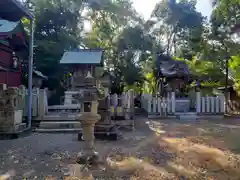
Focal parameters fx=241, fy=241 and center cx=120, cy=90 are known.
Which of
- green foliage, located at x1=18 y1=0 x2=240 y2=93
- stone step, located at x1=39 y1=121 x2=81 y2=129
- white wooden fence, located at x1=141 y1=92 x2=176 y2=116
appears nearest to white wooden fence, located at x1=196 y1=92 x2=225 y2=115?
white wooden fence, located at x1=141 y1=92 x2=176 y2=116

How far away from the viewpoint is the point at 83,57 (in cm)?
1590

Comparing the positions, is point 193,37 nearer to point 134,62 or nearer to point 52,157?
point 134,62

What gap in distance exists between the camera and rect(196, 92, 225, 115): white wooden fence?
1393cm

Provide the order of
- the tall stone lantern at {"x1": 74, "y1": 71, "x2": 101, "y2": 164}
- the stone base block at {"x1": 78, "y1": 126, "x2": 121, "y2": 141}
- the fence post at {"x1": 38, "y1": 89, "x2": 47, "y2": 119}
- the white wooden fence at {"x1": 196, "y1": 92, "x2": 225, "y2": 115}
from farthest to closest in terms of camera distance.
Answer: the white wooden fence at {"x1": 196, "y1": 92, "x2": 225, "y2": 115}
the fence post at {"x1": 38, "y1": 89, "x2": 47, "y2": 119}
the stone base block at {"x1": 78, "y1": 126, "x2": 121, "y2": 141}
the tall stone lantern at {"x1": 74, "y1": 71, "x2": 101, "y2": 164}

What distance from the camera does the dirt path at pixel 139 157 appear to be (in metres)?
4.47

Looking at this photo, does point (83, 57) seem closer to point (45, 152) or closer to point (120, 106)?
point (120, 106)

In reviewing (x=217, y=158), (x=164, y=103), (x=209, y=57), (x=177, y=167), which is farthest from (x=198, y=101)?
(x=177, y=167)

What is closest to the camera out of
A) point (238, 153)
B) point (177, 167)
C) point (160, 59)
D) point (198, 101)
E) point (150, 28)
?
point (177, 167)

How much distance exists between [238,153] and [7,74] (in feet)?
34.4

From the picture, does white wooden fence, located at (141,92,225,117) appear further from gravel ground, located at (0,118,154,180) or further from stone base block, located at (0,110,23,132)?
stone base block, located at (0,110,23,132)

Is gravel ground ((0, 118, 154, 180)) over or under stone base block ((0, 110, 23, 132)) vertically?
under

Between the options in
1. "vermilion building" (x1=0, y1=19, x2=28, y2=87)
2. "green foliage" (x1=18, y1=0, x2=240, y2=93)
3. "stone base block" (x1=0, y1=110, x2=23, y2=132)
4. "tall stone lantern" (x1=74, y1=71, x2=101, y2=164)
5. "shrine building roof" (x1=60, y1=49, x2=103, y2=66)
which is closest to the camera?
"tall stone lantern" (x1=74, y1=71, x2=101, y2=164)

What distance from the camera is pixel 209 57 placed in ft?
58.9

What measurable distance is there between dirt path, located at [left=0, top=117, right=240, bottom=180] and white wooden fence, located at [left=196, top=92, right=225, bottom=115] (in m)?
5.58
